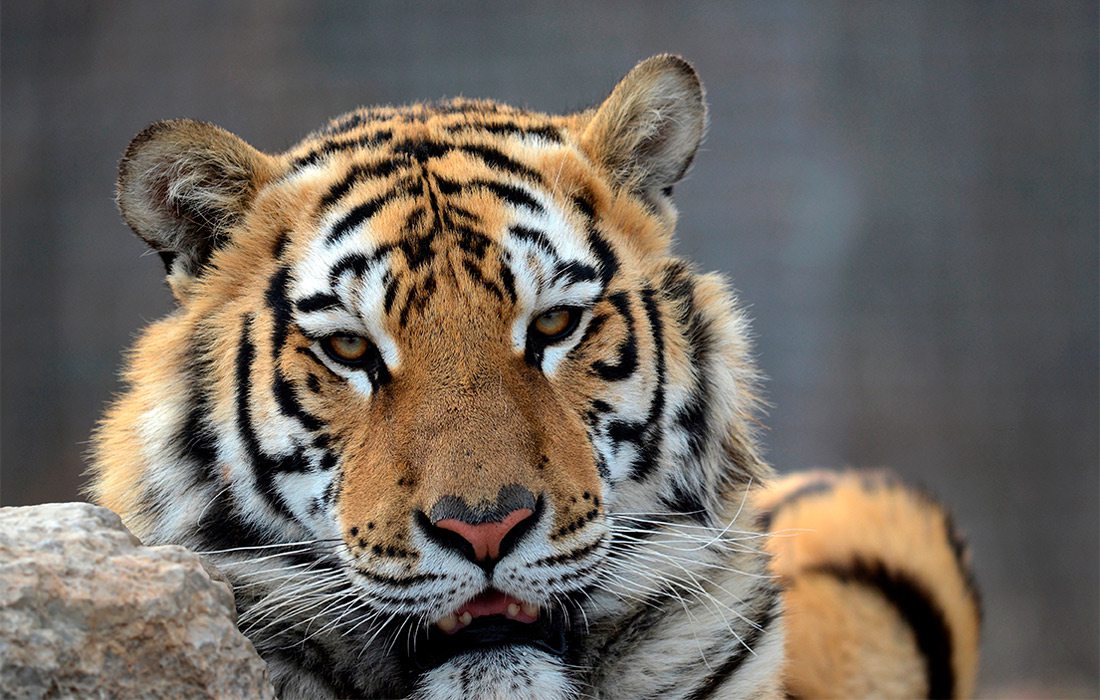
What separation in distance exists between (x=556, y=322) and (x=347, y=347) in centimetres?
31

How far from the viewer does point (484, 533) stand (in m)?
1.62

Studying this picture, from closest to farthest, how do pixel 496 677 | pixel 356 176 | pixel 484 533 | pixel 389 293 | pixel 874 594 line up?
pixel 484 533
pixel 496 677
pixel 389 293
pixel 356 176
pixel 874 594

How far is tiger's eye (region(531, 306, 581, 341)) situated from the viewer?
1.88 m

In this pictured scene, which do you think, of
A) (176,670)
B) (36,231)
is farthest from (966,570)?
(36,231)

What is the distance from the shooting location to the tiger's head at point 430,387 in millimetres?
1718

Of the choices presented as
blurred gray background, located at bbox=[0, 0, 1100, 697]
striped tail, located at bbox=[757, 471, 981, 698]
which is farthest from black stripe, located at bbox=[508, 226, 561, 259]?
blurred gray background, located at bbox=[0, 0, 1100, 697]

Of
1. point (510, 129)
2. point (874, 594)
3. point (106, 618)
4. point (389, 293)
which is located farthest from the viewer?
point (874, 594)

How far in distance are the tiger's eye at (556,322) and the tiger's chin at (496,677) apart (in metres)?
0.45

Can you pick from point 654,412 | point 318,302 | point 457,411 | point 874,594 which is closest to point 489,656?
point 457,411

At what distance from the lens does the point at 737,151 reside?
534 centimetres

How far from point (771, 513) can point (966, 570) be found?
466 millimetres

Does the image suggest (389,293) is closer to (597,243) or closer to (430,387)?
(430,387)

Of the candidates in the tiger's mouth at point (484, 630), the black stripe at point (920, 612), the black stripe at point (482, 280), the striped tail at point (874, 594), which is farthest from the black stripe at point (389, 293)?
the black stripe at point (920, 612)

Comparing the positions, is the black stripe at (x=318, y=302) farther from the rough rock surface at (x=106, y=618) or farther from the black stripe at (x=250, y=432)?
the rough rock surface at (x=106, y=618)
